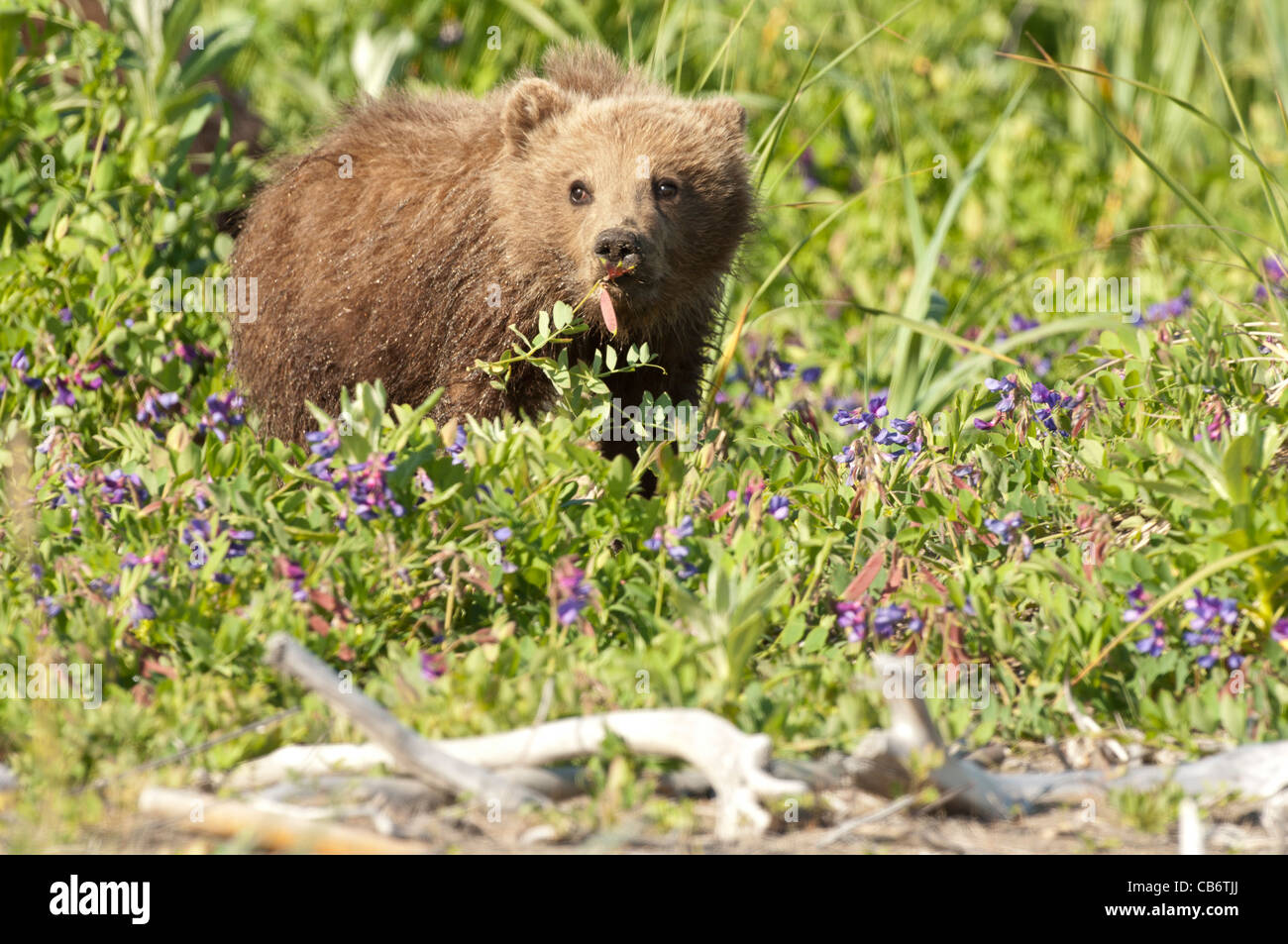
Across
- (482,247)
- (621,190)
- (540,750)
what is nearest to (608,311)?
(621,190)

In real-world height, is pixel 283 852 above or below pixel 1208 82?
below

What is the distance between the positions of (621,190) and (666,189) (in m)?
0.24

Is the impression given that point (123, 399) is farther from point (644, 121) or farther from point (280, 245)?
point (644, 121)

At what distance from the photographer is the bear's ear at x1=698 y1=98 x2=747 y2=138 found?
218 inches

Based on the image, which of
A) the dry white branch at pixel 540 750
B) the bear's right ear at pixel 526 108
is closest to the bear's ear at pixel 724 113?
the bear's right ear at pixel 526 108

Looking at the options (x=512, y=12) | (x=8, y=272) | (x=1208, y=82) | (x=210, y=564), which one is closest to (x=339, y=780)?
(x=210, y=564)

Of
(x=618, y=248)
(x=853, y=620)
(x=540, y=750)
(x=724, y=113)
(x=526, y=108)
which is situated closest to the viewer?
(x=540, y=750)

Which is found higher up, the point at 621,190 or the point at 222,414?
the point at 621,190

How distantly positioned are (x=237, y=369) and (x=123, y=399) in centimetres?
43

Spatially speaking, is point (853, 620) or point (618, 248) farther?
point (618, 248)

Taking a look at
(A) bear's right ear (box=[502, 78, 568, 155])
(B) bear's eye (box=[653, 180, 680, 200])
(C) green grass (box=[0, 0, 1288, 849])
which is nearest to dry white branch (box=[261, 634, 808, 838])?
(C) green grass (box=[0, 0, 1288, 849])

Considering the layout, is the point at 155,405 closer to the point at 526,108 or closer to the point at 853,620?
the point at 526,108

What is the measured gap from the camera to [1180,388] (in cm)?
454

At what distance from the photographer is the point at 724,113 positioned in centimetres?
555
